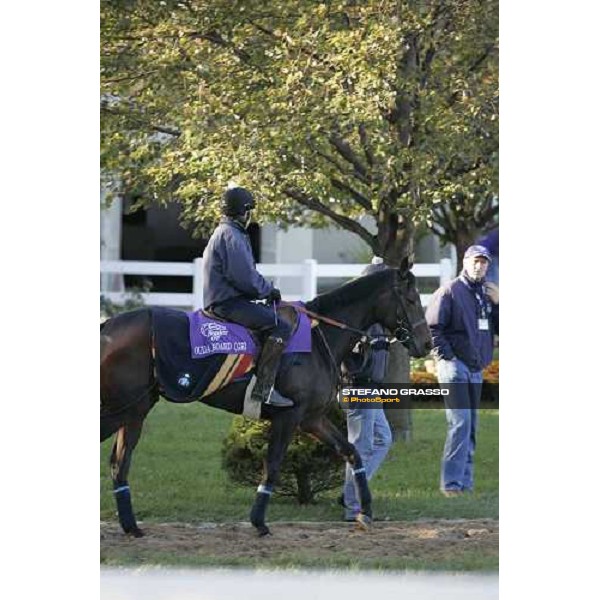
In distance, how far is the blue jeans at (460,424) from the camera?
11.4 m

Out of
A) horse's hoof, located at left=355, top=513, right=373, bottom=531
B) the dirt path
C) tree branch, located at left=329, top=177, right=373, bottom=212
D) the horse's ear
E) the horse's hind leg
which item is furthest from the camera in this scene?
tree branch, located at left=329, top=177, right=373, bottom=212

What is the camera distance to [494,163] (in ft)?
37.2

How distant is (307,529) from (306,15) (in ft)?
11.4

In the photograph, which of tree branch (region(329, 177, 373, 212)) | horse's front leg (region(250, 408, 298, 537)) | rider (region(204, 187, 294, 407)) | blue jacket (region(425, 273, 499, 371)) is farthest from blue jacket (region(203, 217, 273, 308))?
blue jacket (region(425, 273, 499, 371))

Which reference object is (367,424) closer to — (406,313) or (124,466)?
(406,313)

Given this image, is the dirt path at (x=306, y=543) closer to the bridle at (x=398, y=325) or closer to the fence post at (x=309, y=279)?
the bridle at (x=398, y=325)

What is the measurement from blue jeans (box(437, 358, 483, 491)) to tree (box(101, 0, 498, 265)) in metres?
1.03

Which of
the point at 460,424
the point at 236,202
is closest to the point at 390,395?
the point at 460,424

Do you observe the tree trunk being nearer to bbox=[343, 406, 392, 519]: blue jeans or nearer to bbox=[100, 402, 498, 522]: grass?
bbox=[100, 402, 498, 522]: grass

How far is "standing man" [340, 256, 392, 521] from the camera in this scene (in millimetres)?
11008

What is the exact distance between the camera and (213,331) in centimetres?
1029

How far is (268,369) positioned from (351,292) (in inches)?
31.3
